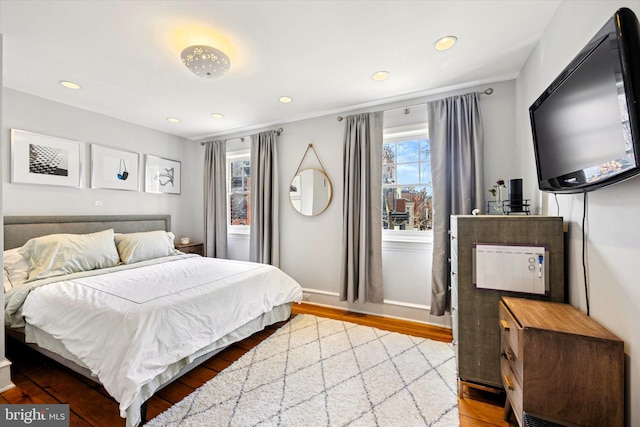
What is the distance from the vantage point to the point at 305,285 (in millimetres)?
3646

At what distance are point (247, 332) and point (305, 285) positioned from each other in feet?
4.43

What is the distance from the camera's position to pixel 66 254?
255cm

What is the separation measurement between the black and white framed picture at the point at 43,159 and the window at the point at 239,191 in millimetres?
1889

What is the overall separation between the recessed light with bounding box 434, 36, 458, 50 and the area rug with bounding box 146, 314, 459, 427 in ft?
8.29

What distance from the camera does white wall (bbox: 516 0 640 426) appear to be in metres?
1.03

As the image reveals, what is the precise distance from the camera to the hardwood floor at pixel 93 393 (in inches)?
62.4

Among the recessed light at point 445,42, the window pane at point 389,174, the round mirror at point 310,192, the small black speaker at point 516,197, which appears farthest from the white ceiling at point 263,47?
the small black speaker at point 516,197

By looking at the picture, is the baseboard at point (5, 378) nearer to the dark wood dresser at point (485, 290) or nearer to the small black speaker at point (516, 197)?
the dark wood dresser at point (485, 290)

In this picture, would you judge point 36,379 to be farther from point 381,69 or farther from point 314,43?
point 381,69

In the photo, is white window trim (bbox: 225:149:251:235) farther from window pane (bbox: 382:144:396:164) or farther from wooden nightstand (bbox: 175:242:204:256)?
window pane (bbox: 382:144:396:164)

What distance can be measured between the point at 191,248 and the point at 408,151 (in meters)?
3.56

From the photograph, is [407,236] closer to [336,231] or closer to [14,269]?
[336,231]

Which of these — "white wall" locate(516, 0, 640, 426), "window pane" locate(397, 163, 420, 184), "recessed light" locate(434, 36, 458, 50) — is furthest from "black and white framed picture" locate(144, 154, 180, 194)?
"white wall" locate(516, 0, 640, 426)

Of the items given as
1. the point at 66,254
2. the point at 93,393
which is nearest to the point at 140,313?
the point at 93,393
